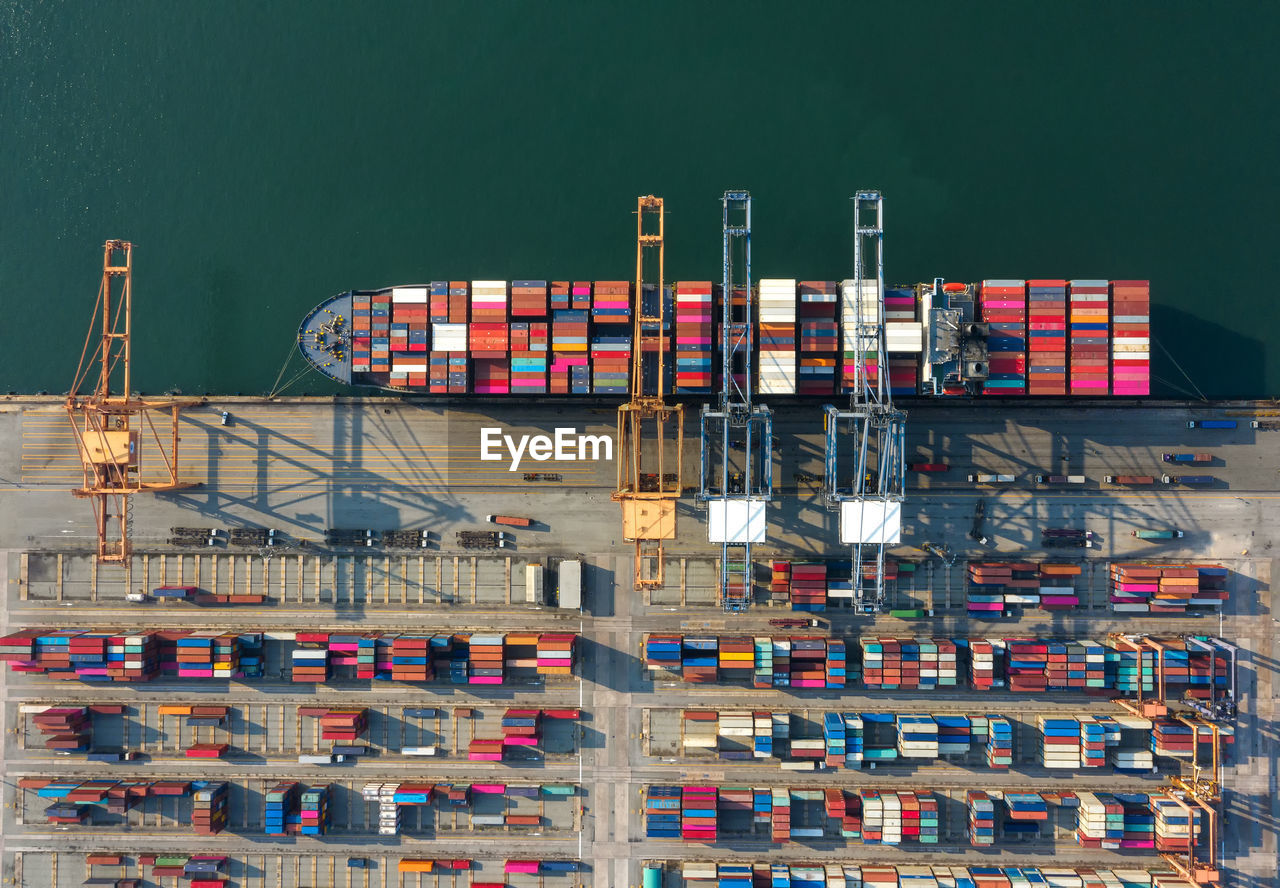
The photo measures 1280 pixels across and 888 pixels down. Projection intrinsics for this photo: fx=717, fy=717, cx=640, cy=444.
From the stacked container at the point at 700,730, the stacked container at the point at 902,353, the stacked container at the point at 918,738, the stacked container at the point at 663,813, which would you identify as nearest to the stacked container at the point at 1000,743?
the stacked container at the point at 918,738

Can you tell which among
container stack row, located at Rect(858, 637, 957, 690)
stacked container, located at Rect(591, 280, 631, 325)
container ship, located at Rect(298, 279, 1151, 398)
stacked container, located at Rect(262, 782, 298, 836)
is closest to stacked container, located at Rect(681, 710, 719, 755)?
container stack row, located at Rect(858, 637, 957, 690)

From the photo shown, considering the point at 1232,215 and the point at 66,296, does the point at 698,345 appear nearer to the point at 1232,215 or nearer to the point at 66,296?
the point at 1232,215

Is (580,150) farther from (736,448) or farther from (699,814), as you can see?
(699,814)

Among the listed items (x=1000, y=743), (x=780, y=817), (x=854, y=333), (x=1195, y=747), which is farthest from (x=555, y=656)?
(x=1195, y=747)

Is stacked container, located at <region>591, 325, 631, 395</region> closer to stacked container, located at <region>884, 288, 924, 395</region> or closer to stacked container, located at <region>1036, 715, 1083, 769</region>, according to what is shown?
stacked container, located at <region>884, 288, 924, 395</region>

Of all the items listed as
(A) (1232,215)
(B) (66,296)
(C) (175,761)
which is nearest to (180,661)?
(C) (175,761)

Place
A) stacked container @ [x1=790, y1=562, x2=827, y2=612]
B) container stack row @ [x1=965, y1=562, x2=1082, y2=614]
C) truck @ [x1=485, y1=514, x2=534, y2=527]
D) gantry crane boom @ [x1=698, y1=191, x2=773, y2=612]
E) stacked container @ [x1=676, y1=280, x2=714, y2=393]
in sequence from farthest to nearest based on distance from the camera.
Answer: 1. truck @ [x1=485, y1=514, x2=534, y2=527]
2. stacked container @ [x1=790, y1=562, x2=827, y2=612]
3. container stack row @ [x1=965, y1=562, x2=1082, y2=614]
4. stacked container @ [x1=676, y1=280, x2=714, y2=393]
5. gantry crane boom @ [x1=698, y1=191, x2=773, y2=612]
